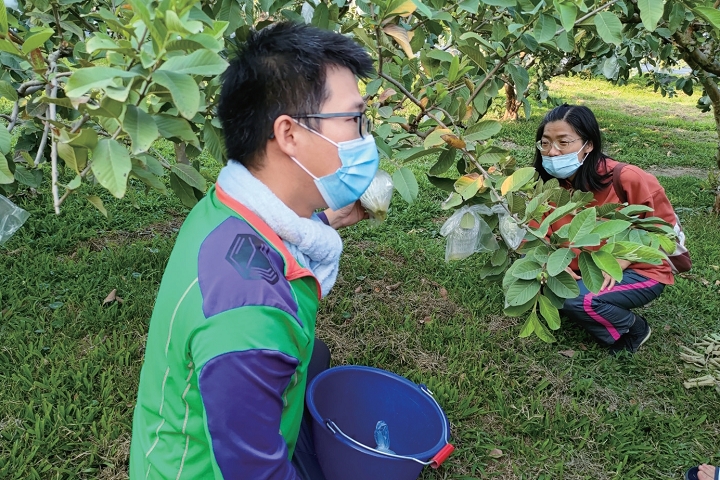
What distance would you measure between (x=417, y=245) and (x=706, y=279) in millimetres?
1926

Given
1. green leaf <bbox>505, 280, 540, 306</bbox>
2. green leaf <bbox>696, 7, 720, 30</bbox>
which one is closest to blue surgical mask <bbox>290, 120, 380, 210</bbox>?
green leaf <bbox>505, 280, 540, 306</bbox>

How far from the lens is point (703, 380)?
2.72 metres

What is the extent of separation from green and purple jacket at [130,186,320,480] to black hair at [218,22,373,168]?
15cm

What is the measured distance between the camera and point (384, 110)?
179cm

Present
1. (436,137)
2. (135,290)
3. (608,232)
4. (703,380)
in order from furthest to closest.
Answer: (135,290), (703,380), (436,137), (608,232)

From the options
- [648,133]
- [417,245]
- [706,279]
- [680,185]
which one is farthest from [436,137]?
[648,133]

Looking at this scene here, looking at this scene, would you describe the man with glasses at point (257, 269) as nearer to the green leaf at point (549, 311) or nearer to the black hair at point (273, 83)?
the black hair at point (273, 83)

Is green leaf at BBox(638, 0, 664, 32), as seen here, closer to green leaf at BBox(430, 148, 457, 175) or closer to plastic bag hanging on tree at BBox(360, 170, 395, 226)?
green leaf at BBox(430, 148, 457, 175)

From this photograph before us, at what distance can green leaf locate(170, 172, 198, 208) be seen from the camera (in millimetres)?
1889

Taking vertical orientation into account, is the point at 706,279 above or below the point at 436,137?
below

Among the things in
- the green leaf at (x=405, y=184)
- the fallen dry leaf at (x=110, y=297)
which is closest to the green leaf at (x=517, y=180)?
the green leaf at (x=405, y=184)

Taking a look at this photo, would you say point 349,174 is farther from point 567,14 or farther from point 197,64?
point 567,14

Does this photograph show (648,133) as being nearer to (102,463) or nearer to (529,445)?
(529,445)

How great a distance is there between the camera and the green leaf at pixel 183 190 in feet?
6.20
